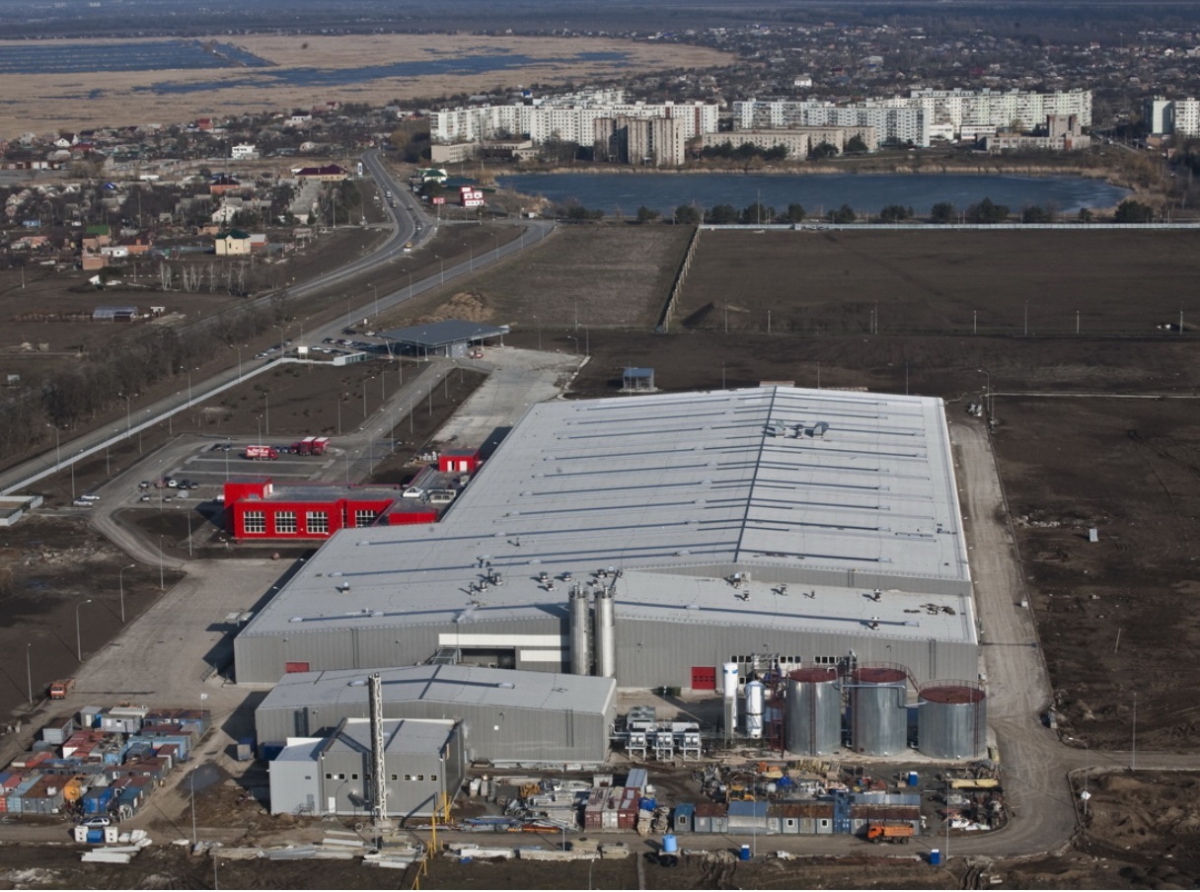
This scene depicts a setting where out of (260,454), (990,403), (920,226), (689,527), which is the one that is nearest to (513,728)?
(689,527)

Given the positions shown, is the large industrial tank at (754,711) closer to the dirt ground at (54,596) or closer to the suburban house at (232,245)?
the dirt ground at (54,596)

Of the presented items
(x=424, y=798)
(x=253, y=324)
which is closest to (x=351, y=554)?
(x=424, y=798)

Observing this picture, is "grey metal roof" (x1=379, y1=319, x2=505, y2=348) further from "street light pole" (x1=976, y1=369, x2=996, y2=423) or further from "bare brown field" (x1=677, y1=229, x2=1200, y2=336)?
"street light pole" (x1=976, y1=369, x2=996, y2=423)

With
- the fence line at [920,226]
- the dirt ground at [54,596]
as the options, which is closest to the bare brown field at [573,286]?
the fence line at [920,226]

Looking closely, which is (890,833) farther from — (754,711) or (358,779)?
(358,779)

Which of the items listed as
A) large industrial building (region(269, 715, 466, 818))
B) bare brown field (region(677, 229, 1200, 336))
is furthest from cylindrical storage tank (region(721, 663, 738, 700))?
bare brown field (region(677, 229, 1200, 336))

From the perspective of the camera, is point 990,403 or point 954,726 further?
point 990,403
